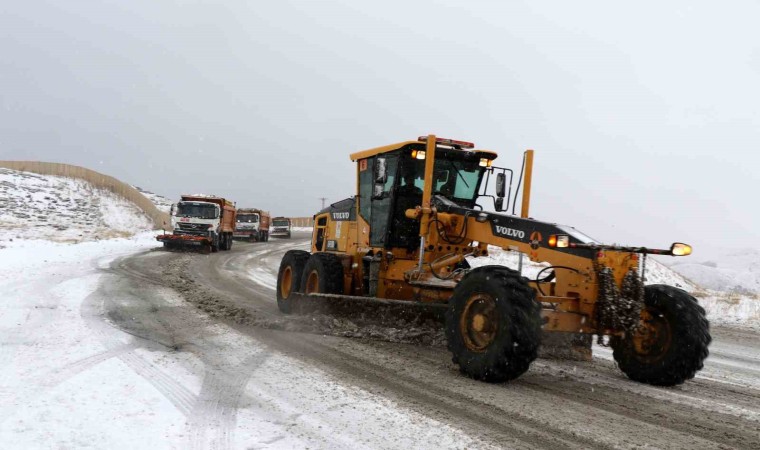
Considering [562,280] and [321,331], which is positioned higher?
[562,280]

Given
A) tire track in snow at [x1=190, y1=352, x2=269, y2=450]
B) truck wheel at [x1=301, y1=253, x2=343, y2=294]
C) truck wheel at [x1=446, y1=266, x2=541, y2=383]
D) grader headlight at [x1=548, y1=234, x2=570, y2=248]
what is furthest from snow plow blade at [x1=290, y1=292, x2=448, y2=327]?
tire track in snow at [x1=190, y1=352, x2=269, y2=450]

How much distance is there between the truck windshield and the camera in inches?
976

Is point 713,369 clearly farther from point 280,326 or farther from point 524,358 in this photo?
point 280,326

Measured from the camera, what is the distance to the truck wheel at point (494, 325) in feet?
15.7

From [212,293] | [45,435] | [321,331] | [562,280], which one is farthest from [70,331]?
[562,280]

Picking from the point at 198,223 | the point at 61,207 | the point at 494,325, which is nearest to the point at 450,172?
the point at 494,325

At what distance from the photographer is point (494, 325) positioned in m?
5.04

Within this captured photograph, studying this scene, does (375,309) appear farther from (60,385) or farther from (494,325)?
(60,385)

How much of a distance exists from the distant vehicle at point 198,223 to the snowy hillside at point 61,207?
622cm

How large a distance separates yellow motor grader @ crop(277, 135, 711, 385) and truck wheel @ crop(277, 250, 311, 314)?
562mm

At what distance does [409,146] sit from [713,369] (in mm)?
4892

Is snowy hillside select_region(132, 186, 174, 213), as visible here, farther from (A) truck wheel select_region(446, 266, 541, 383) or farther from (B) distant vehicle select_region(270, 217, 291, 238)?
(A) truck wheel select_region(446, 266, 541, 383)

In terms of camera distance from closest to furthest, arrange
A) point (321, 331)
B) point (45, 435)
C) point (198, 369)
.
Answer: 1. point (45, 435)
2. point (198, 369)
3. point (321, 331)

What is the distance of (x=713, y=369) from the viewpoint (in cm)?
→ 683
